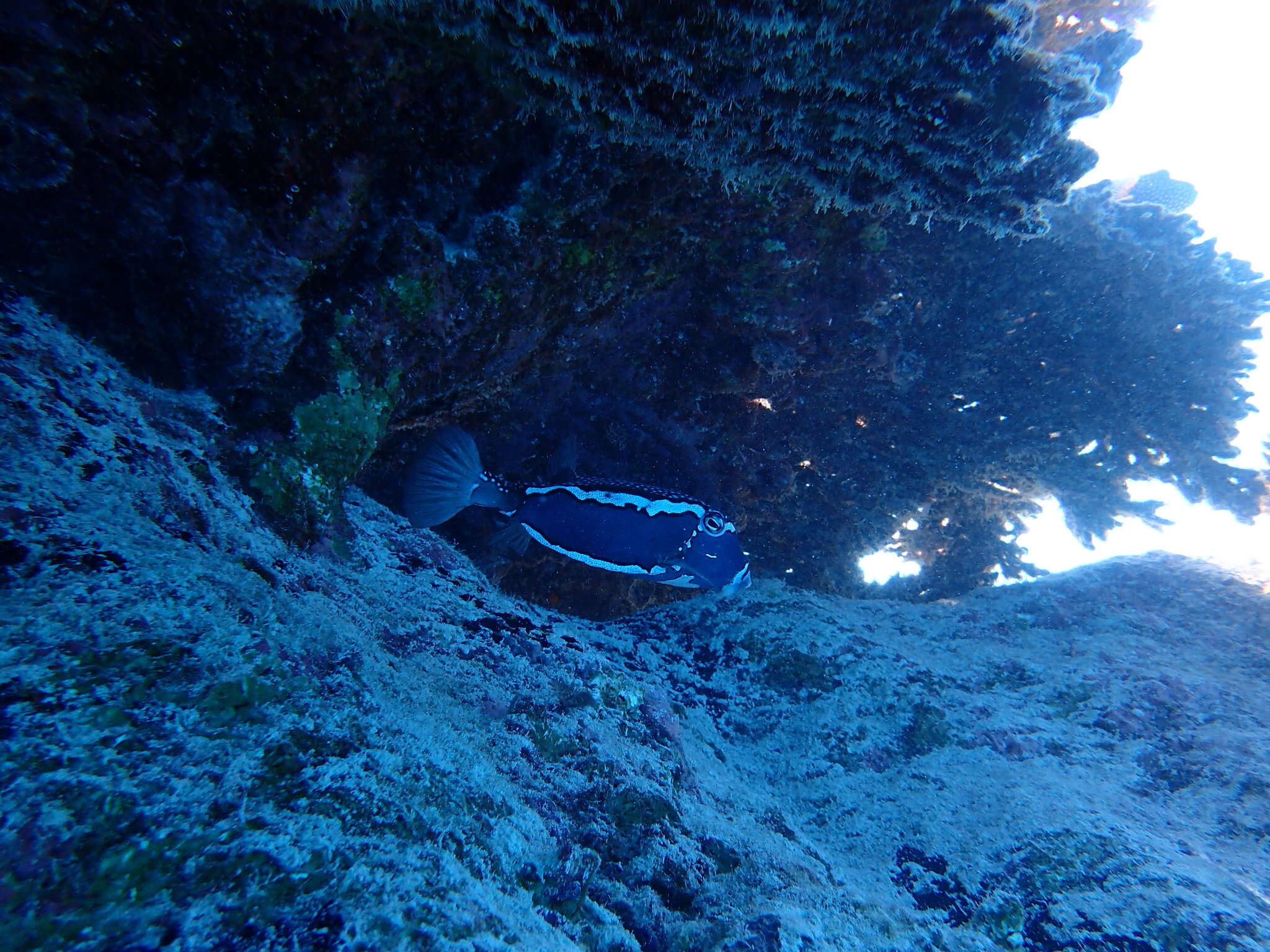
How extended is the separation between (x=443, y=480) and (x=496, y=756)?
196 cm

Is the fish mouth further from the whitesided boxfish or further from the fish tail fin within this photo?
the fish tail fin

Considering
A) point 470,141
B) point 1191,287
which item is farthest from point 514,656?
point 1191,287

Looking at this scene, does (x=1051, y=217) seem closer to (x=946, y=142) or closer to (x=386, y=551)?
(x=946, y=142)

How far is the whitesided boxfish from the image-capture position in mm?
3330

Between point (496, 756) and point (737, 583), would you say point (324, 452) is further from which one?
point (737, 583)

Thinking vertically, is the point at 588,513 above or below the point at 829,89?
below

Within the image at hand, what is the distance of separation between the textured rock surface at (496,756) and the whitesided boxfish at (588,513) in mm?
314

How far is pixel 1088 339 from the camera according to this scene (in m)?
5.23

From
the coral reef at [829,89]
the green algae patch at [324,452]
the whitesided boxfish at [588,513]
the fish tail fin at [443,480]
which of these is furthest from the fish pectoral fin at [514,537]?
the coral reef at [829,89]

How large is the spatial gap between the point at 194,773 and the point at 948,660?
3.95 metres

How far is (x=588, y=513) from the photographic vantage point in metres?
3.40

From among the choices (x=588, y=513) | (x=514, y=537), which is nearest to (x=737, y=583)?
(x=588, y=513)

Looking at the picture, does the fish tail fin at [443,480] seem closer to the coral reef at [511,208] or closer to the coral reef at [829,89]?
the coral reef at [511,208]

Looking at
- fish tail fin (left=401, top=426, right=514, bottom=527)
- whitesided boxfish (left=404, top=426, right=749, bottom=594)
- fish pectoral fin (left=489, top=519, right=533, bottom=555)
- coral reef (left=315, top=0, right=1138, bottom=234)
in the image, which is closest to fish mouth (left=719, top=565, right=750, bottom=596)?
whitesided boxfish (left=404, top=426, right=749, bottom=594)
